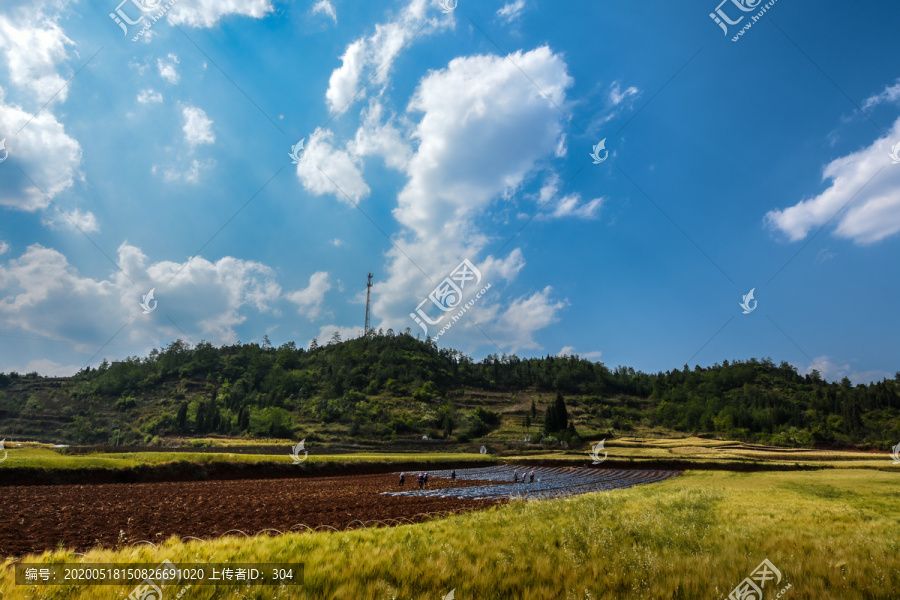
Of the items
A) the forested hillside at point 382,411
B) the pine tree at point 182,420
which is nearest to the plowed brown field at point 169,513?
the forested hillside at point 382,411

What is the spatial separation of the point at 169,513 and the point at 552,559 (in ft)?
52.2

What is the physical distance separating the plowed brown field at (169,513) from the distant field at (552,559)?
12.5 ft

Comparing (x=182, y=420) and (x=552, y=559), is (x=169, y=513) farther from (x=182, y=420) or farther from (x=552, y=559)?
(x=182, y=420)

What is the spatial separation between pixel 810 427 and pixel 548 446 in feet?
343

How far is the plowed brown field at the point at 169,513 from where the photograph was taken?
39.5 feet

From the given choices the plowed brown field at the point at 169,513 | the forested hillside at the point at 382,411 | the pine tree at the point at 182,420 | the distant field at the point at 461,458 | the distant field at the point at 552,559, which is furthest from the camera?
the pine tree at the point at 182,420

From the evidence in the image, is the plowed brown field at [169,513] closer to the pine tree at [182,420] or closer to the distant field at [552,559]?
the distant field at [552,559]

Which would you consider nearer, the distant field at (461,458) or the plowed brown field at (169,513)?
the plowed brown field at (169,513)

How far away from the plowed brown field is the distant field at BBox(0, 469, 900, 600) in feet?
12.5

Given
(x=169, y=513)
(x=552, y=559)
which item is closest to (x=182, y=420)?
(x=169, y=513)

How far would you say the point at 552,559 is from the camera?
816cm

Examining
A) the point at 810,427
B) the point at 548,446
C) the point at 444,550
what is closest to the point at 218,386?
the point at 548,446

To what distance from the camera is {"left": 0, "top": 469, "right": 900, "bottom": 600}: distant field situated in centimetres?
627

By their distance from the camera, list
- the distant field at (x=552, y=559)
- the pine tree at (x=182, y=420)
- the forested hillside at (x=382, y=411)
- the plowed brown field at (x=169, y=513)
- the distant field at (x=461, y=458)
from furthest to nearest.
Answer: the pine tree at (x=182, y=420), the forested hillside at (x=382, y=411), the distant field at (x=461, y=458), the plowed brown field at (x=169, y=513), the distant field at (x=552, y=559)
